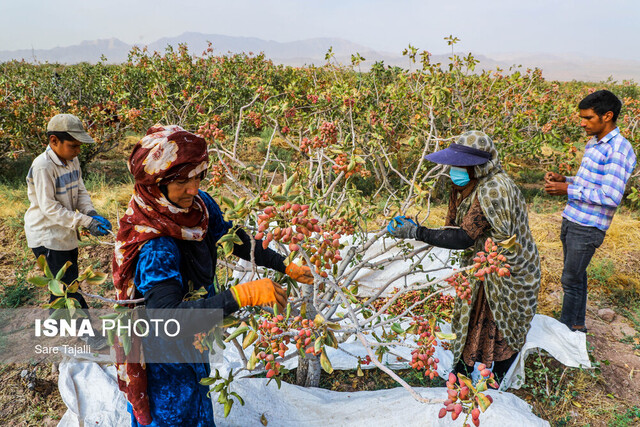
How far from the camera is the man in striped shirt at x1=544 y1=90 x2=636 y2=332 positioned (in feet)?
8.20

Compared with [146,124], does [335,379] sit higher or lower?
lower

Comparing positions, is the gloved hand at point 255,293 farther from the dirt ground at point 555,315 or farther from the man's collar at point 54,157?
the man's collar at point 54,157

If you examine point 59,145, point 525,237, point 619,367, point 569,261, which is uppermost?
point 59,145

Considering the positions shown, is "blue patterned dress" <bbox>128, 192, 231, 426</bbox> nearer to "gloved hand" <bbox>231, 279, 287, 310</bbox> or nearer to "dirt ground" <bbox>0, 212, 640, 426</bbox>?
"gloved hand" <bbox>231, 279, 287, 310</bbox>

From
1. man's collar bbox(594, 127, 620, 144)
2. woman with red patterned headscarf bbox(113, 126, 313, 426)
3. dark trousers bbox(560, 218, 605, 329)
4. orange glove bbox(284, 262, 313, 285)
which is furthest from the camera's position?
dark trousers bbox(560, 218, 605, 329)

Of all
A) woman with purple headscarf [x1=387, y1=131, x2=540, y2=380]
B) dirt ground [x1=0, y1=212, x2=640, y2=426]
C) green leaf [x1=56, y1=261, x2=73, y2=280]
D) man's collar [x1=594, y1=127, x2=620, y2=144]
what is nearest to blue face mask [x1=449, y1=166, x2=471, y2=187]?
woman with purple headscarf [x1=387, y1=131, x2=540, y2=380]

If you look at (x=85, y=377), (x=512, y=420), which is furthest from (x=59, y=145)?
(x=512, y=420)

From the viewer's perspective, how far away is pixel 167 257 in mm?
1268

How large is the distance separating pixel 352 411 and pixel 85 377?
151cm

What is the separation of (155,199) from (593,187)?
270cm

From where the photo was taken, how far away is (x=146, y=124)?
273 inches

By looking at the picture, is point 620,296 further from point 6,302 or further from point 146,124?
point 146,124

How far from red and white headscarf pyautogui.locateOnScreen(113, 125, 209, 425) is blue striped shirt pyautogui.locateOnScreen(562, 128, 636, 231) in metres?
2.47

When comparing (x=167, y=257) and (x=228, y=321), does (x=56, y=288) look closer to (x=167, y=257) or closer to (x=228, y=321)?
(x=167, y=257)
